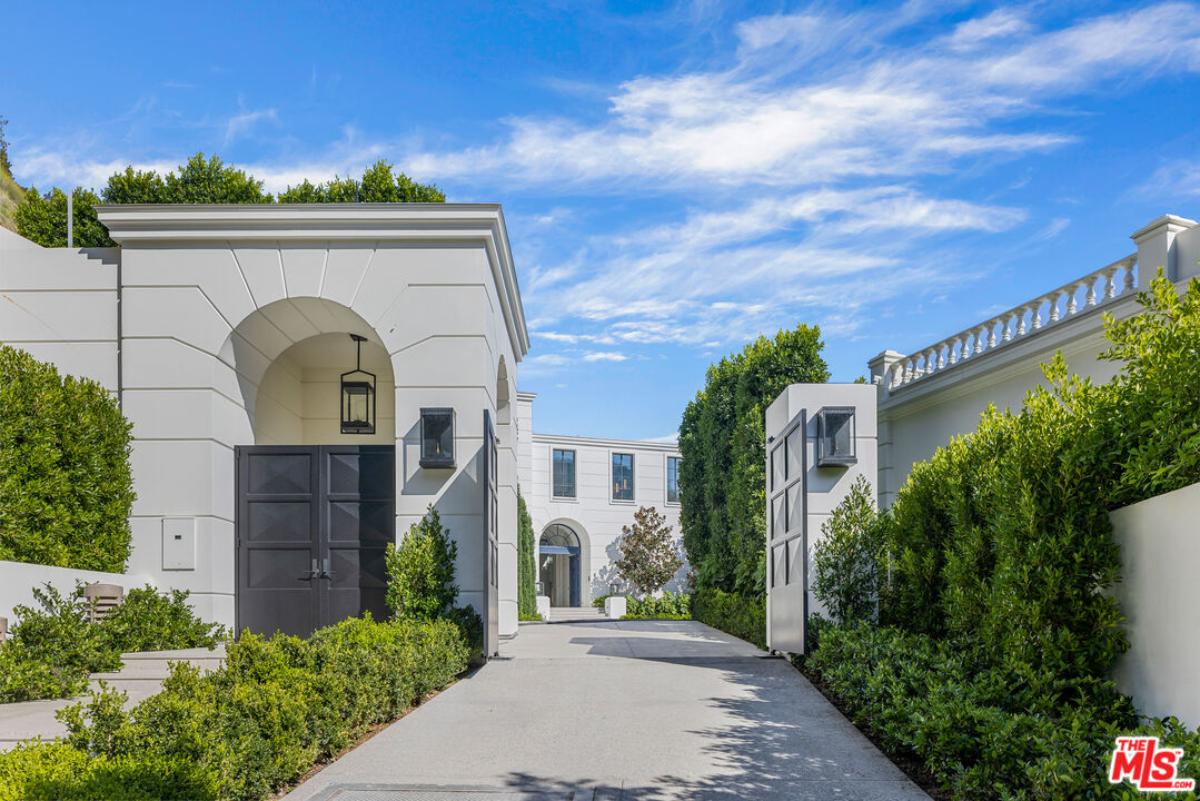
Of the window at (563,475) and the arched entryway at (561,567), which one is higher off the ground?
the window at (563,475)

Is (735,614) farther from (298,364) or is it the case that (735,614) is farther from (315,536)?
(298,364)

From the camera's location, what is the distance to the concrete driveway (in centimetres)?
545

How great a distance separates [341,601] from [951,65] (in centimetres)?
Result: 934

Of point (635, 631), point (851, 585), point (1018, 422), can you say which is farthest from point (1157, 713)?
point (635, 631)

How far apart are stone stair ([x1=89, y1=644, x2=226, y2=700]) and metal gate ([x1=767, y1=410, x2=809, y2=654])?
214 inches

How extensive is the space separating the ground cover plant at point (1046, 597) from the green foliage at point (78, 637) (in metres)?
6.53

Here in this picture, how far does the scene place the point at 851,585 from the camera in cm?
943

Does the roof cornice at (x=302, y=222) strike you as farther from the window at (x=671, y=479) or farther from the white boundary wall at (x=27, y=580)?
the window at (x=671, y=479)

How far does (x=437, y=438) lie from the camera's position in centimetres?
1099

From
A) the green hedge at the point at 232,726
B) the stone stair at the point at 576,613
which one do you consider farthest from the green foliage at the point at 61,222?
the stone stair at the point at 576,613

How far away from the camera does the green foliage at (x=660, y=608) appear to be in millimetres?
28453

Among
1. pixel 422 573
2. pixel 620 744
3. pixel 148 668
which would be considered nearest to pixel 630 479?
pixel 422 573

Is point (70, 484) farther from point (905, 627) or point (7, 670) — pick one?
point (905, 627)

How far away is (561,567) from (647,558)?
523 centimetres
